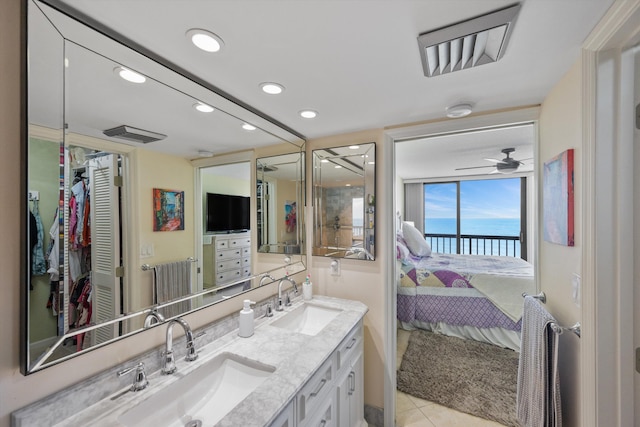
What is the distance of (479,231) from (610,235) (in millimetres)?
5618

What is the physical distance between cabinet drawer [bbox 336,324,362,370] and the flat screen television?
98cm

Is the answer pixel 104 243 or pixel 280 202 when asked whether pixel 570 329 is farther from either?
pixel 104 243

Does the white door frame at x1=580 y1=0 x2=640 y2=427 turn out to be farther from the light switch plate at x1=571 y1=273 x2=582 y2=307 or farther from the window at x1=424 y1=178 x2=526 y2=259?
the window at x1=424 y1=178 x2=526 y2=259

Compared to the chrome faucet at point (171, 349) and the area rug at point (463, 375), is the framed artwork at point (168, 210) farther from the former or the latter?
the area rug at point (463, 375)

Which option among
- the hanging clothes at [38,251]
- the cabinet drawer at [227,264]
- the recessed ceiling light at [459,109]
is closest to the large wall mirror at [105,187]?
the hanging clothes at [38,251]

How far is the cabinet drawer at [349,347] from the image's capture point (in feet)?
5.04

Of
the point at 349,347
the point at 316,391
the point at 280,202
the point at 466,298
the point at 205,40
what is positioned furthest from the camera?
the point at 466,298

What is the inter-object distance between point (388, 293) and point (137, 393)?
1.61 m

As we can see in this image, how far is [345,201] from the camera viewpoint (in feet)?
7.20

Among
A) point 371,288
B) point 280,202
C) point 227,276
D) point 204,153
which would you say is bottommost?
point 371,288

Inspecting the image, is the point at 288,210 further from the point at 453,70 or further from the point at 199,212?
the point at 453,70

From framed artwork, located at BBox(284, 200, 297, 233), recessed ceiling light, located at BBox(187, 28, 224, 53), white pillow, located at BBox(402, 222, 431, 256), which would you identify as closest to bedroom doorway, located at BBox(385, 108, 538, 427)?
white pillow, located at BBox(402, 222, 431, 256)

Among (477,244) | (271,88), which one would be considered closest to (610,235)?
(271,88)

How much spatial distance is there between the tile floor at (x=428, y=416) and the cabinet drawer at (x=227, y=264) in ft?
5.79
